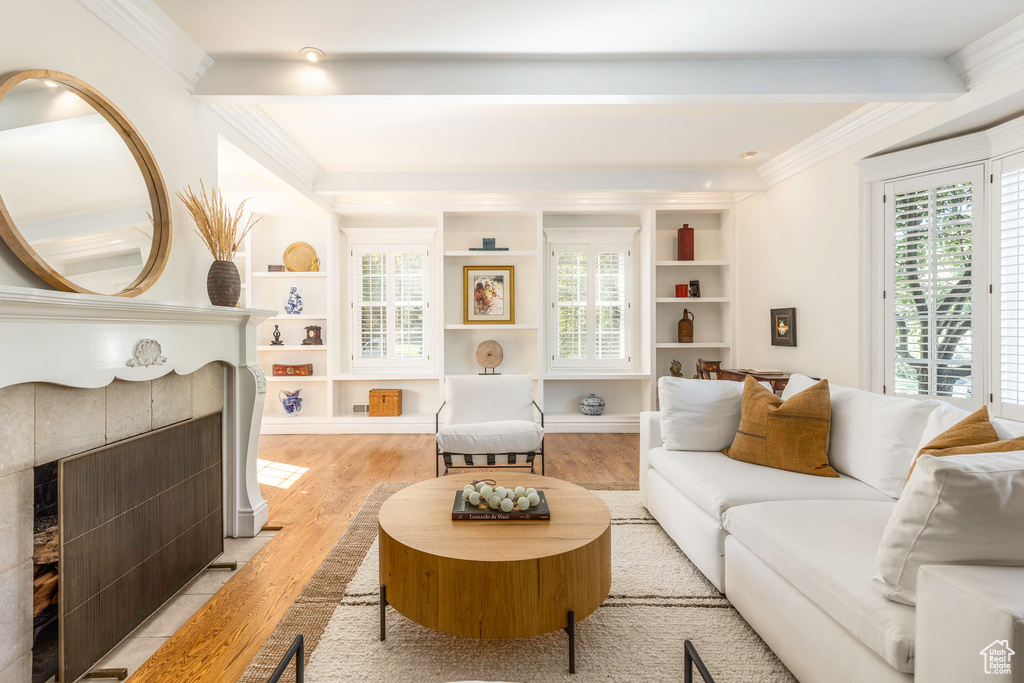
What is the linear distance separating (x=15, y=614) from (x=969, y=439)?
301cm

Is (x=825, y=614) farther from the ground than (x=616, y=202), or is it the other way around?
(x=616, y=202)

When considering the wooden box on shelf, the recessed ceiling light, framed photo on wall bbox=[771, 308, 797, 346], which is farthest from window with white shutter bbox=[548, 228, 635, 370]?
the recessed ceiling light

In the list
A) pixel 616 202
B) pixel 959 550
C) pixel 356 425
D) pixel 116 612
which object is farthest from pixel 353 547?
pixel 616 202

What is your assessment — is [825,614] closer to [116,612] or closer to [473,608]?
[473,608]

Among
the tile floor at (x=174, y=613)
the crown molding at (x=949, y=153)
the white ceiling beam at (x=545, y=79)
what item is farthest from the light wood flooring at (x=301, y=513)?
the crown molding at (x=949, y=153)

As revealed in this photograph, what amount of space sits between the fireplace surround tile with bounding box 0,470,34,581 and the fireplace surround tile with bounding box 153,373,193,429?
2.08ft

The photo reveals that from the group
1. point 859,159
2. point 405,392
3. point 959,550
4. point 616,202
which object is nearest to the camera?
point 959,550

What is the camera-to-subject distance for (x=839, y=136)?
12.3 ft

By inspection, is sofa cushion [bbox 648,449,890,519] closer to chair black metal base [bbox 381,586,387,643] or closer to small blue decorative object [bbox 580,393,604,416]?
chair black metal base [bbox 381,586,387,643]

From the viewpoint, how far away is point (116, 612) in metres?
1.83

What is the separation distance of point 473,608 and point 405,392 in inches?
168

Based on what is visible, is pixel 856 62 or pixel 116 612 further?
pixel 856 62

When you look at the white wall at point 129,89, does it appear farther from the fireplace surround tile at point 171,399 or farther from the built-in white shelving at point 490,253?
the built-in white shelving at point 490,253

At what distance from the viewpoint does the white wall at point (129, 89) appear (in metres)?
1.65
